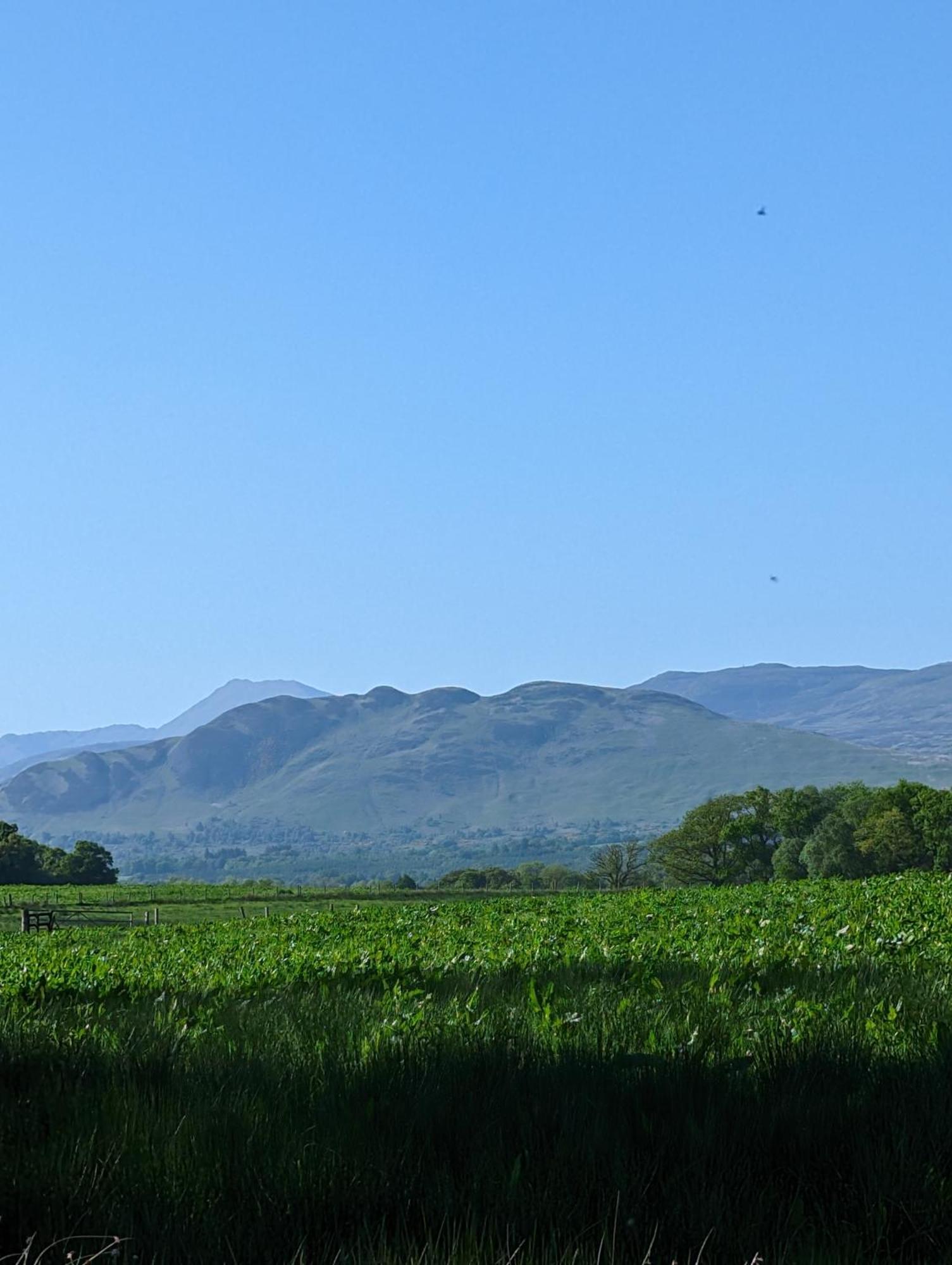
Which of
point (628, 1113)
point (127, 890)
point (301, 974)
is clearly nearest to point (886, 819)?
point (127, 890)

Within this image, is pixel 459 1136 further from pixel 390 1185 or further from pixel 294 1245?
pixel 294 1245

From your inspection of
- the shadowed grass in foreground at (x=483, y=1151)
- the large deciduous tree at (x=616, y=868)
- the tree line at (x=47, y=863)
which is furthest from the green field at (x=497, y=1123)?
the large deciduous tree at (x=616, y=868)

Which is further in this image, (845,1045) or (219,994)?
(219,994)

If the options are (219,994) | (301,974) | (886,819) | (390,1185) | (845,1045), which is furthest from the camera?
(886,819)

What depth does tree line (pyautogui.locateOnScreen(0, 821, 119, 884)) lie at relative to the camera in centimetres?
11788

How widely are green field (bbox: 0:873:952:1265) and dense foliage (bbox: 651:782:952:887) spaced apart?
106 metres

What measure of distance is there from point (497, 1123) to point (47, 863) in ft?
431

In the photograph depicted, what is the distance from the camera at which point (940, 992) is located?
9367 millimetres

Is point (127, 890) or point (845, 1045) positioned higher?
point (845, 1045)

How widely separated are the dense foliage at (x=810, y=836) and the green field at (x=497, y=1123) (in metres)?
106

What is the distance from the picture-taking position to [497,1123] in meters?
5.63

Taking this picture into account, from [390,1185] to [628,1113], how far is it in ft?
4.35

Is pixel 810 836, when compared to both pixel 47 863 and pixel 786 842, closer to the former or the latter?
pixel 786 842

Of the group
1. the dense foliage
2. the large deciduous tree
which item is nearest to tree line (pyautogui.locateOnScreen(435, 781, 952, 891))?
the dense foliage
